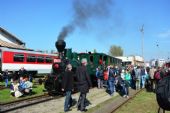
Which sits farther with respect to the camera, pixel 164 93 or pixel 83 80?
pixel 83 80

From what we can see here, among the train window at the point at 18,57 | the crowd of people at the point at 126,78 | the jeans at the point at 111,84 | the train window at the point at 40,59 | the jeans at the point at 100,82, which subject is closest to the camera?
the crowd of people at the point at 126,78

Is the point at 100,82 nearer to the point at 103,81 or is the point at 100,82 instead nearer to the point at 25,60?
the point at 103,81

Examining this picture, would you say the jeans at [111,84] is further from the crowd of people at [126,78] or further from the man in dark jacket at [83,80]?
the man in dark jacket at [83,80]

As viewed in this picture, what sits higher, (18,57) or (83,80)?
(18,57)

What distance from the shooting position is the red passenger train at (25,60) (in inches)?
1236

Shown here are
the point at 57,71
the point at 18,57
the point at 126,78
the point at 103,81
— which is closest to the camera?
the point at 57,71

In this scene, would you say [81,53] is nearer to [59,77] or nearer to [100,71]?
[100,71]

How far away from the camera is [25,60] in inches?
1352

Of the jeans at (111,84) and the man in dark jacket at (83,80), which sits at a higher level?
the man in dark jacket at (83,80)

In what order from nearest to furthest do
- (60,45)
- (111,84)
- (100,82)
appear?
(60,45) < (111,84) < (100,82)

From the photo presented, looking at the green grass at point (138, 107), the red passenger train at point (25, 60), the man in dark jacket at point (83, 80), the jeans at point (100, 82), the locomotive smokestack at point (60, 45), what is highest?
the locomotive smokestack at point (60, 45)

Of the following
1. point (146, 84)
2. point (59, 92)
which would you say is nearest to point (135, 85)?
point (146, 84)

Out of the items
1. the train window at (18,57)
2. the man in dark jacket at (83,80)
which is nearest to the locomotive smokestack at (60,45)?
the man in dark jacket at (83,80)

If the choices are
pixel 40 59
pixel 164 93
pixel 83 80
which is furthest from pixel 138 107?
pixel 40 59
